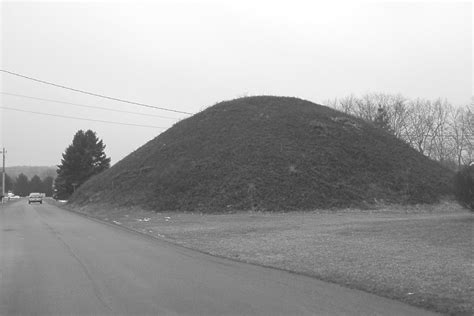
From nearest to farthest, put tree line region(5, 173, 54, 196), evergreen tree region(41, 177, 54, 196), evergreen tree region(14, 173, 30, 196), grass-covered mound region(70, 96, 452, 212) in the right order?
grass-covered mound region(70, 96, 452, 212), evergreen tree region(41, 177, 54, 196), tree line region(5, 173, 54, 196), evergreen tree region(14, 173, 30, 196)

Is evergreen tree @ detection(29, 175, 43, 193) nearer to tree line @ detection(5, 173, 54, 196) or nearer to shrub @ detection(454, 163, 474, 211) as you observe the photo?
tree line @ detection(5, 173, 54, 196)

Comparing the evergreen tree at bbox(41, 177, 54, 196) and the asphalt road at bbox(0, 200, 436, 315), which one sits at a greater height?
the evergreen tree at bbox(41, 177, 54, 196)

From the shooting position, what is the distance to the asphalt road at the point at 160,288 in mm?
6070

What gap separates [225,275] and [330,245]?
4.39 meters

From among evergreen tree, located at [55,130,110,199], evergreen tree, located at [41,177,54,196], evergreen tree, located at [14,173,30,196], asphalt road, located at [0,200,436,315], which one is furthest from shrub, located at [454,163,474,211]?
evergreen tree, located at [14,173,30,196]

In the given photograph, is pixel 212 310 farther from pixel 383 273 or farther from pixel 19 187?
pixel 19 187

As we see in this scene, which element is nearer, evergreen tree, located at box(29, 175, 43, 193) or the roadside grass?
the roadside grass

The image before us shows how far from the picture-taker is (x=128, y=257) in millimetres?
10906

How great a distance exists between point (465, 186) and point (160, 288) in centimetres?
1315

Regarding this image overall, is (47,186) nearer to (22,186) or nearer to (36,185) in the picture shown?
(36,185)

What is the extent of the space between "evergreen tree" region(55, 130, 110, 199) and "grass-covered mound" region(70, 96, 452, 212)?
97.6 feet

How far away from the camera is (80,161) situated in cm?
7131

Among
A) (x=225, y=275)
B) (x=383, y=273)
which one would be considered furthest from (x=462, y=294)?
(x=225, y=275)

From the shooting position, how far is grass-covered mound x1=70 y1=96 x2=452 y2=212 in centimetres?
2961
